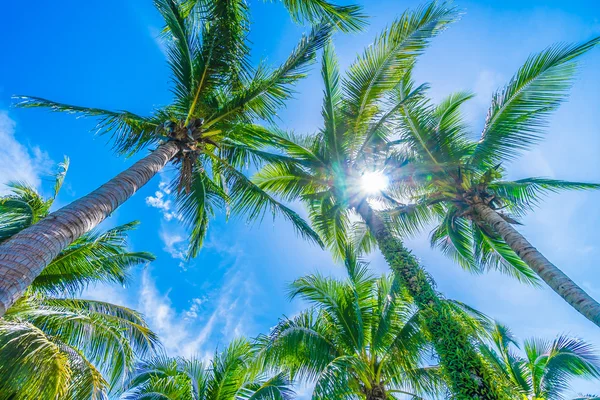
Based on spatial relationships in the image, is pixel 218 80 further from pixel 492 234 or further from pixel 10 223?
pixel 492 234

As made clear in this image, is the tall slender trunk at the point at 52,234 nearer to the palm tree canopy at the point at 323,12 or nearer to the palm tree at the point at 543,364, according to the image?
the palm tree canopy at the point at 323,12

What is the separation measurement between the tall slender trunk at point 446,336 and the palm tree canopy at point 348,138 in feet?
7.35

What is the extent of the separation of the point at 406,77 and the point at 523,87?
2.82 metres

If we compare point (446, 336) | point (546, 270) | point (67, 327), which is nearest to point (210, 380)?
point (67, 327)

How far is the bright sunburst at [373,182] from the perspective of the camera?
30.1ft

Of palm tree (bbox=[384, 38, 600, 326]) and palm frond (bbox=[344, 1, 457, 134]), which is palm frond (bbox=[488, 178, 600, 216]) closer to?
palm tree (bbox=[384, 38, 600, 326])

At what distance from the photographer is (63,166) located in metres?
9.45

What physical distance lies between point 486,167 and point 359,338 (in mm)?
5904

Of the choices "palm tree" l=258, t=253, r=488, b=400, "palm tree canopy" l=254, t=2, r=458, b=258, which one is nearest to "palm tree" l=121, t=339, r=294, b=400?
"palm tree" l=258, t=253, r=488, b=400

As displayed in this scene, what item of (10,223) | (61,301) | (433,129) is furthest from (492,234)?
(10,223)

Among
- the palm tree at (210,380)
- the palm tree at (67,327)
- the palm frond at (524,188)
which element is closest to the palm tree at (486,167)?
the palm frond at (524,188)

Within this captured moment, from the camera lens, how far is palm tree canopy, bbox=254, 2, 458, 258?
7691mm

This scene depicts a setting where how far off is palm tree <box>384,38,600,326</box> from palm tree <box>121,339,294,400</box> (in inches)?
243

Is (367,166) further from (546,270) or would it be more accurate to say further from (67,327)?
(67,327)
